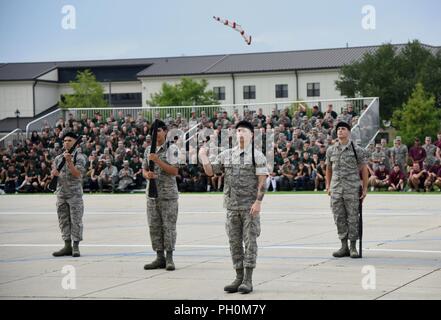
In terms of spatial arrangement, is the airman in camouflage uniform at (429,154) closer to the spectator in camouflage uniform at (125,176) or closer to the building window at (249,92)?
the spectator in camouflage uniform at (125,176)

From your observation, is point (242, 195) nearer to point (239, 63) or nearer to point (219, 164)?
point (219, 164)

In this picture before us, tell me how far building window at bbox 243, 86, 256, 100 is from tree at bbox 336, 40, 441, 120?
9.65 metres

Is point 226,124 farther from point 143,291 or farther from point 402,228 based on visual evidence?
point 143,291

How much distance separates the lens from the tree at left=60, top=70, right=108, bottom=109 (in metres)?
95.6

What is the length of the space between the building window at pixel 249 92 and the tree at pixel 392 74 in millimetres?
9654

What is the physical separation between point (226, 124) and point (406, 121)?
3347 centimetres

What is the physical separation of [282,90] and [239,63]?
6328 mm

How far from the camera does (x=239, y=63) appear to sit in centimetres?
9494

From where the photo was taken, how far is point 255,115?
120ft

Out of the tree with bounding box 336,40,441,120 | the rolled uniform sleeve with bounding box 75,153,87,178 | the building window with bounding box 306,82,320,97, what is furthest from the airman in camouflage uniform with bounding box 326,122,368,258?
the building window with bounding box 306,82,320,97

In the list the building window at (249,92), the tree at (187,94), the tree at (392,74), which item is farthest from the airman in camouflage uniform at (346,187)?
the building window at (249,92)

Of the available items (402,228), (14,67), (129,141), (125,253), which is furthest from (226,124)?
(14,67)

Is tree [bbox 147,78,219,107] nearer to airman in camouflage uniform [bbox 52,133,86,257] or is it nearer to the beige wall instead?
the beige wall
